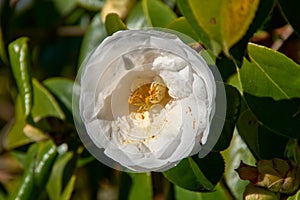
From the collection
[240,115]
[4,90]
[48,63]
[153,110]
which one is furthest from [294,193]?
[4,90]

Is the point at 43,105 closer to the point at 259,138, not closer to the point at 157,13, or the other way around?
the point at 157,13

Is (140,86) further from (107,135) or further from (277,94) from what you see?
(277,94)

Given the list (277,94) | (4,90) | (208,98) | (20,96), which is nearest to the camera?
(208,98)

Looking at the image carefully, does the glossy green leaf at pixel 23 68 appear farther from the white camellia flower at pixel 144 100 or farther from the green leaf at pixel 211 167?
the green leaf at pixel 211 167

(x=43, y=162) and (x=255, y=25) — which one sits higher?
(x=255, y=25)

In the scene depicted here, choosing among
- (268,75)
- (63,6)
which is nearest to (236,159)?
(268,75)

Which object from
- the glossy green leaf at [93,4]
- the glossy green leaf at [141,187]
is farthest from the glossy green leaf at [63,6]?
the glossy green leaf at [141,187]
